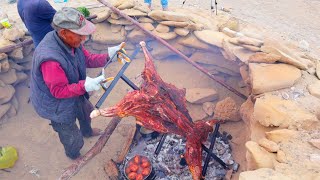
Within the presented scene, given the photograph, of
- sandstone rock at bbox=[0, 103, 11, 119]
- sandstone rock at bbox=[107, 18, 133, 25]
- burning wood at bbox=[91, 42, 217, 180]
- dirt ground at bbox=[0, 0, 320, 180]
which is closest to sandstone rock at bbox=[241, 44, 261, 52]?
dirt ground at bbox=[0, 0, 320, 180]

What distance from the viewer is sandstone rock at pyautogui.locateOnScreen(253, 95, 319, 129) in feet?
11.2

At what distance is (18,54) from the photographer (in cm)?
574

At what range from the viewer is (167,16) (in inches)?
229

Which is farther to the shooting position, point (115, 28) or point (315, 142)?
point (115, 28)

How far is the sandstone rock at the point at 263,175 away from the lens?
9.06 ft

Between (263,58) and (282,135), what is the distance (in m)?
1.34

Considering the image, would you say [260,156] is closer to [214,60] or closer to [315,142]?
[315,142]

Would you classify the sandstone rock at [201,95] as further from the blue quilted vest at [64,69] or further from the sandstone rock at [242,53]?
the blue quilted vest at [64,69]

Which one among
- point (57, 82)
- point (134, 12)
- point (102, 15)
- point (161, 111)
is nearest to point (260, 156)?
point (161, 111)

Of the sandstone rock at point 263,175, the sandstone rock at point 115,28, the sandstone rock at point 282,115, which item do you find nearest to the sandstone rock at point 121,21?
the sandstone rock at point 115,28

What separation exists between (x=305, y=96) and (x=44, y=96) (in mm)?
3550

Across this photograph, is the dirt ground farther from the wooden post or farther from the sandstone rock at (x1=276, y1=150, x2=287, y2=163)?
the sandstone rock at (x1=276, y1=150, x2=287, y2=163)

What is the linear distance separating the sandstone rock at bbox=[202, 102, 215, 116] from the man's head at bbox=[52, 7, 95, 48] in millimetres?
2644

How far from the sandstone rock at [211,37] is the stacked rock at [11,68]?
346cm
